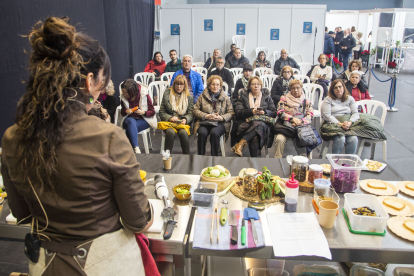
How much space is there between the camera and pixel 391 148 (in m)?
4.28

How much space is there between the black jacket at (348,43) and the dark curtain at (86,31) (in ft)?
21.2

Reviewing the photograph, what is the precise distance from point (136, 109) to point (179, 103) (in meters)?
0.53

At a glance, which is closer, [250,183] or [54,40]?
[54,40]

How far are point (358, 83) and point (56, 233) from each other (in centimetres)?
441

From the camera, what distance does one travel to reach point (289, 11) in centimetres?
798

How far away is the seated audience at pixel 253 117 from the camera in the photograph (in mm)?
3579

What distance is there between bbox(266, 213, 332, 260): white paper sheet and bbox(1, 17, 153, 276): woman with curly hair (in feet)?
2.00

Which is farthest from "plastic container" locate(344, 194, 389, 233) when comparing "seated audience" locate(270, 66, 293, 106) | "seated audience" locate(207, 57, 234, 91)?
"seated audience" locate(207, 57, 234, 91)

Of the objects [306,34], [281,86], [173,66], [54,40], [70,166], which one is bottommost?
[281,86]

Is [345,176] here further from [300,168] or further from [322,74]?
[322,74]

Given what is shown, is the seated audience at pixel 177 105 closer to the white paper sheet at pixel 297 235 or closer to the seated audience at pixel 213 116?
the seated audience at pixel 213 116

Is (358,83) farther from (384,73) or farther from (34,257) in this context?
(384,73)

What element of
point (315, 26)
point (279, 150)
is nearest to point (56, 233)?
point (279, 150)

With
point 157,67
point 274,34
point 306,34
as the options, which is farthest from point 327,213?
point 306,34
